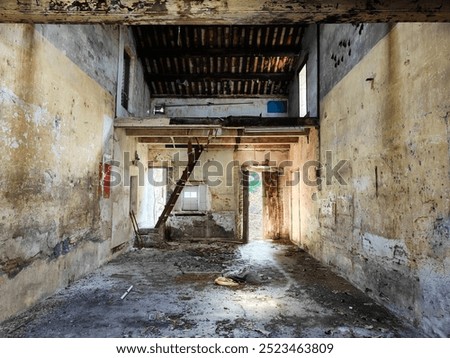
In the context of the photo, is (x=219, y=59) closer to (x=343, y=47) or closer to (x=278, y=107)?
(x=278, y=107)

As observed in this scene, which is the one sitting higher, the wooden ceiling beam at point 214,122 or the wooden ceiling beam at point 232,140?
the wooden ceiling beam at point 214,122

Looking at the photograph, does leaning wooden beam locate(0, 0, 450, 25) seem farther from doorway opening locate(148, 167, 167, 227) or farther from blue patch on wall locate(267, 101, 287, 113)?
blue patch on wall locate(267, 101, 287, 113)

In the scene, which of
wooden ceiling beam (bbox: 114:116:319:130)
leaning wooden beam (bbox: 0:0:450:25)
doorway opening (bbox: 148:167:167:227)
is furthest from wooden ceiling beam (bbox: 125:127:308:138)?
leaning wooden beam (bbox: 0:0:450:25)

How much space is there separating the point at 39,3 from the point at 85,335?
→ 308 centimetres

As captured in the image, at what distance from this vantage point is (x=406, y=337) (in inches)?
121

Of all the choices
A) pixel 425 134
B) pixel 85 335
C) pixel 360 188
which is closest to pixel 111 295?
pixel 85 335

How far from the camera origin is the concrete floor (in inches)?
125

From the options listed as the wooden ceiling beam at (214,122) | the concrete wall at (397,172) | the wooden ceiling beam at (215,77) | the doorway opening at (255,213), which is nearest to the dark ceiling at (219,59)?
the wooden ceiling beam at (215,77)

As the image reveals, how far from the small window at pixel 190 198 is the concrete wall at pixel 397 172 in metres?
5.51

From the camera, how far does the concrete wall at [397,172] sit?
2.93m

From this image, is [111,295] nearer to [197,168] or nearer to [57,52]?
[57,52]

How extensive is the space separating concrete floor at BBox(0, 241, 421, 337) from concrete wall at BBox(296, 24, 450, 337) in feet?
1.42

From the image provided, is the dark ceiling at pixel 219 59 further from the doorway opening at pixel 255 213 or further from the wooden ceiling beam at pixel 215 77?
the doorway opening at pixel 255 213

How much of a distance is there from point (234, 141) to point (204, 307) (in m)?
5.35
